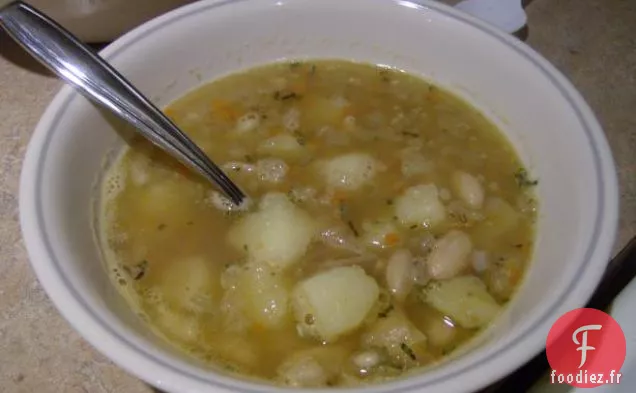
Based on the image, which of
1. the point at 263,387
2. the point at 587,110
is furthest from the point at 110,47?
the point at 587,110

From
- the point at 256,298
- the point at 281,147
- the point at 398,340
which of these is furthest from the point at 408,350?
the point at 281,147

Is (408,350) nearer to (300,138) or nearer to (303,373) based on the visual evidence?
(303,373)

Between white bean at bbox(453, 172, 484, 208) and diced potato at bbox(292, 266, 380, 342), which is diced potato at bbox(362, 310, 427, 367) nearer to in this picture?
diced potato at bbox(292, 266, 380, 342)

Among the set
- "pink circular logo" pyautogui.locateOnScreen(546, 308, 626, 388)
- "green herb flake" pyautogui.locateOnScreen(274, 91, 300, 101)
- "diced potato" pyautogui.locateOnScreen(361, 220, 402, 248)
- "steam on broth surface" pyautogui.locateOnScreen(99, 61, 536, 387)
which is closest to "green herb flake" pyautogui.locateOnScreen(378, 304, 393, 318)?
"steam on broth surface" pyautogui.locateOnScreen(99, 61, 536, 387)

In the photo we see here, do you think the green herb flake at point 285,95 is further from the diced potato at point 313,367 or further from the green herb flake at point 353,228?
the diced potato at point 313,367

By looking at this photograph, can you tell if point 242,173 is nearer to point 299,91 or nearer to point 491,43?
point 299,91

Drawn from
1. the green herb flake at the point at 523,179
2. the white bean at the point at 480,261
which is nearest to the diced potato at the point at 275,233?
the white bean at the point at 480,261
